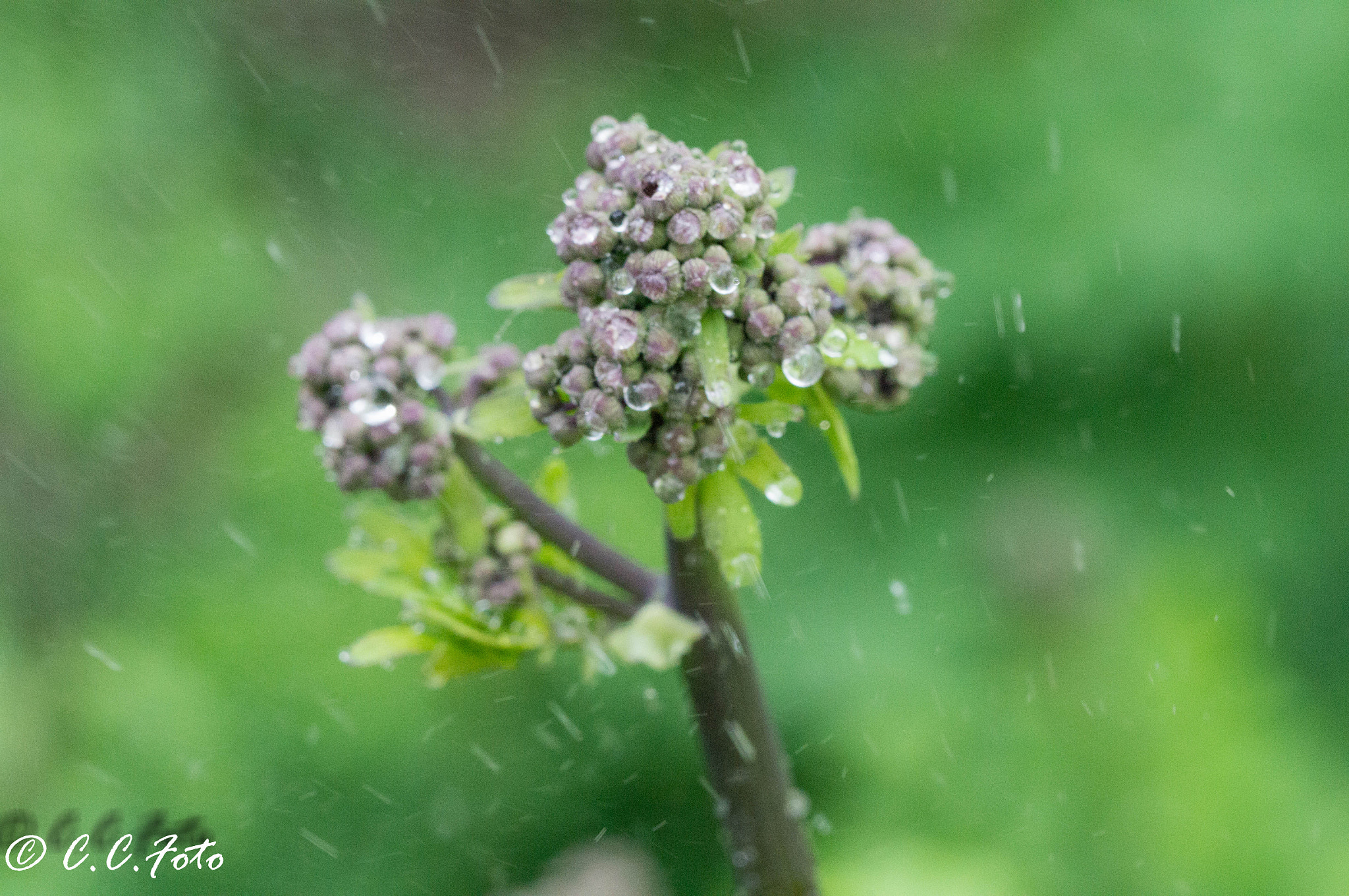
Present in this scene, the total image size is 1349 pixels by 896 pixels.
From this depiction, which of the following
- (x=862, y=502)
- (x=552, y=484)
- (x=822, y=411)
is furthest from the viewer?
(x=862, y=502)

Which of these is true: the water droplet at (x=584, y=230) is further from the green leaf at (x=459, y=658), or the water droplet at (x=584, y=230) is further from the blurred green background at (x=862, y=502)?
the blurred green background at (x=862, y=502)

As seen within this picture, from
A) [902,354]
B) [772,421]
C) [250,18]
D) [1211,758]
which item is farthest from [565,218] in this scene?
[250,18]

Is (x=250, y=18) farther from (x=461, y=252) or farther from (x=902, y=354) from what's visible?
(x=902, y=354)

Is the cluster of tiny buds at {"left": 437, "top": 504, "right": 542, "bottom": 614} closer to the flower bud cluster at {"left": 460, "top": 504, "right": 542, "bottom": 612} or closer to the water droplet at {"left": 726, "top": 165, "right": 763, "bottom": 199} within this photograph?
the flower bud cluster at {"left": 460, "top": 504, "right": 542, "bottom": 612}

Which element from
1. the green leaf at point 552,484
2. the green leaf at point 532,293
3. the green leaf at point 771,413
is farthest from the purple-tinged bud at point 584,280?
the green leaf at point 552,484

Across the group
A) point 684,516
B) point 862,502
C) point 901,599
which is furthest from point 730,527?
point 862,502

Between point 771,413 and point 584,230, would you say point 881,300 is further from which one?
point 584,230

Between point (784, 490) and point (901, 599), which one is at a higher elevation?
point (784, 490)
